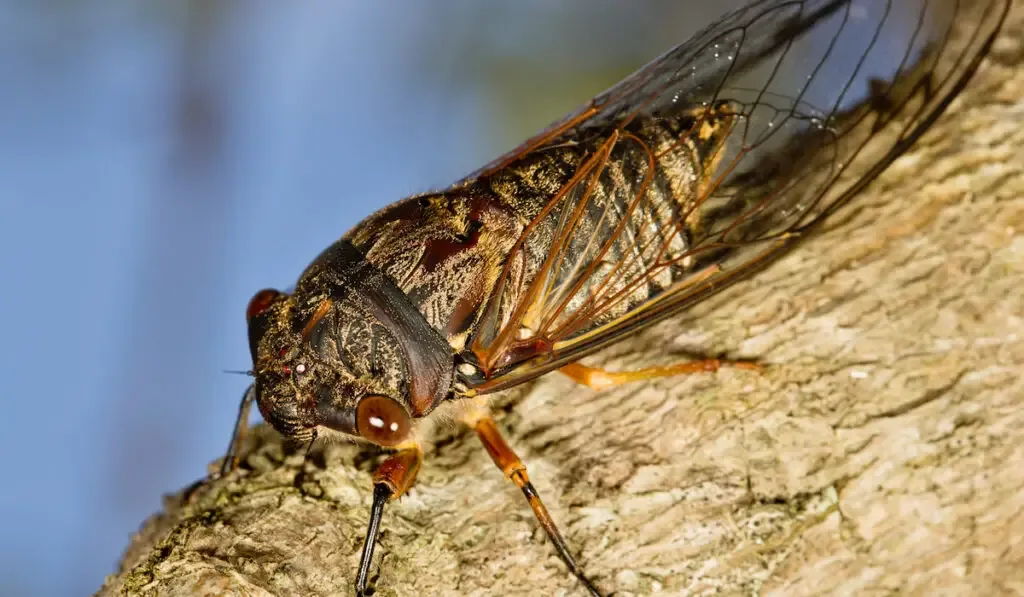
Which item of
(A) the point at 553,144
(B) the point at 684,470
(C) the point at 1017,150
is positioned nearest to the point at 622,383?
(B) the point at 684,470

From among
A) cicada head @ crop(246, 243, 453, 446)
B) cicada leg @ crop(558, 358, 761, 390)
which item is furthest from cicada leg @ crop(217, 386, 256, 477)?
cicada leg @ crop(558, 358, 761, 390)

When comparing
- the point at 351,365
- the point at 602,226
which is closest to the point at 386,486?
the point at 351,365

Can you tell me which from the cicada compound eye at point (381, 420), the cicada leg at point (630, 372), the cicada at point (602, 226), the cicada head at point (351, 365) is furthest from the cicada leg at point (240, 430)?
the cicada leg at point (630, 372)

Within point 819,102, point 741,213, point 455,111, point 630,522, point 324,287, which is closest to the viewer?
point 630,522

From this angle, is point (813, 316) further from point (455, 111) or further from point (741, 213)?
point (455, 111)

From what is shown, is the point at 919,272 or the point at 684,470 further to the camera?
the point at 919,272

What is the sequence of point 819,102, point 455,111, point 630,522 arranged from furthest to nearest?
point 455,111
point 819,102
point 630,522

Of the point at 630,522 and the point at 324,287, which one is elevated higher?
the point at 324,287
